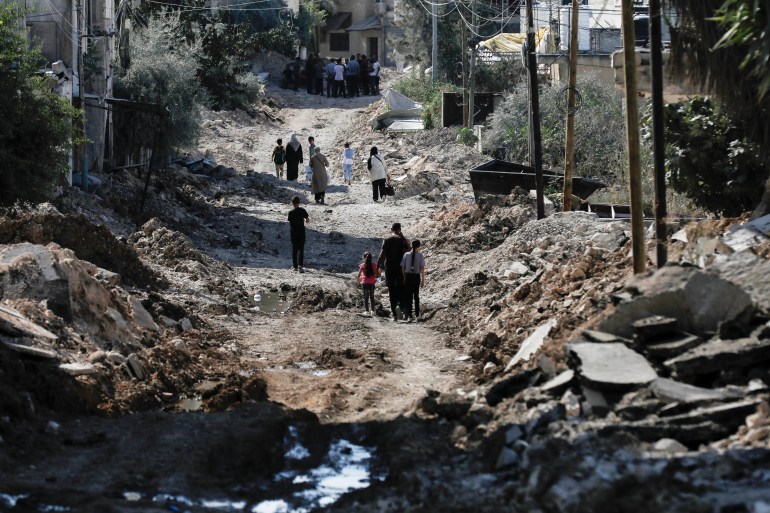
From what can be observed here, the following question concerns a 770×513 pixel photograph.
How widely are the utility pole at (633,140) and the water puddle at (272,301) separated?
737cm

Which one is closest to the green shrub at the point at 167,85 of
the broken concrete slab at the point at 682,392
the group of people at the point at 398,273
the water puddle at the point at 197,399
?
the group of people at the point at 398,273

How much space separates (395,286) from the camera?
17797 mm

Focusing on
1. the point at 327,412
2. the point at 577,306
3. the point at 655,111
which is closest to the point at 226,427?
the point at 327,412

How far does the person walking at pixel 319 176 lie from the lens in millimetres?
29603

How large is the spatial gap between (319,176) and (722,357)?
21.6 m

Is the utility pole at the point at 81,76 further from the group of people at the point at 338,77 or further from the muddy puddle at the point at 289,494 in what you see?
the group of people at the point at 338,77

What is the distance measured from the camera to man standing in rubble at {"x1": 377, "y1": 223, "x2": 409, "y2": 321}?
17594 millimetres

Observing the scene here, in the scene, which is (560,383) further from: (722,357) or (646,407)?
(722,357)

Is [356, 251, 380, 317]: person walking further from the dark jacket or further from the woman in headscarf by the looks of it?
the woman in headscarf

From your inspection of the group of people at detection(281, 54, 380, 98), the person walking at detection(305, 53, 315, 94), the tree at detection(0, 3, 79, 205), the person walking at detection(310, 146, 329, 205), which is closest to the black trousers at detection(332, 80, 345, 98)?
the group of people at detection(281, 54, 380, 98)

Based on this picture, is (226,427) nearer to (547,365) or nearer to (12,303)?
(547,365)

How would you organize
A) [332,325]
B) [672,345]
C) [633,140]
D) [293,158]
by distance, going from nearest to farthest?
[672,345], [633,140], [332,325], [293,158]

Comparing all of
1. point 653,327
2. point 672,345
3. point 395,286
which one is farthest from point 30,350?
point 395,286

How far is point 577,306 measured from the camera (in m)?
13.3
